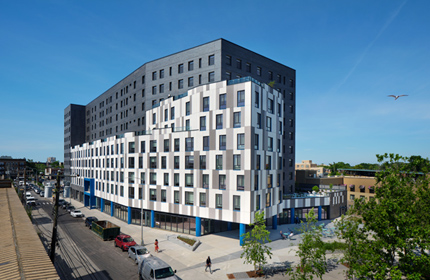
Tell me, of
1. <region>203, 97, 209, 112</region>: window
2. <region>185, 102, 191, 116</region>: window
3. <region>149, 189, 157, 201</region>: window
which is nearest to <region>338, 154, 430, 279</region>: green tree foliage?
<region>203, 97, 209, 112</region>: window

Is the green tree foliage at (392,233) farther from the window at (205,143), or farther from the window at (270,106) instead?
the window at (205,143)

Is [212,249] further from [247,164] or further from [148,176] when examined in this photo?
[148,176]

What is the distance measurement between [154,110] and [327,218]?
144ft

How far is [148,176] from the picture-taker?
1790 inches

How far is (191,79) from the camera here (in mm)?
47312

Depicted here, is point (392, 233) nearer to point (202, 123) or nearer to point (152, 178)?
point (202, 123)

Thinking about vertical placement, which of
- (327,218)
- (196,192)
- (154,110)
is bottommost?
(327,218)

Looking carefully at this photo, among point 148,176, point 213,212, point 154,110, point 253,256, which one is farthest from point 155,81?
point 253,256

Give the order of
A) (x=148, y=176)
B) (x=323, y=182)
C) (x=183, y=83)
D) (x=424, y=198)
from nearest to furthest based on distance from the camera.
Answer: (x=424, y=198), (x=148, y=176), (x=183, y=83), (x=323, y=182)

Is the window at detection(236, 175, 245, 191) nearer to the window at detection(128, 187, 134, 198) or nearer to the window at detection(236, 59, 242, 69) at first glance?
the window at detection(236, 59, 242, 69)

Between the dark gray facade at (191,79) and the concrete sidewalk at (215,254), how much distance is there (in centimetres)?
2346

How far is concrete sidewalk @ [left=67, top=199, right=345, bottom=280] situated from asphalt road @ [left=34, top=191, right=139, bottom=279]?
4.24m

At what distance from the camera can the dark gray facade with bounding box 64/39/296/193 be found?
148ft

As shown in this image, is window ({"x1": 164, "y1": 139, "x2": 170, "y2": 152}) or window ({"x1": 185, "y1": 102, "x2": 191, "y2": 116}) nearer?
window ({"x1": 185, "y1": 102, "x2": 191, "y2": 116})
